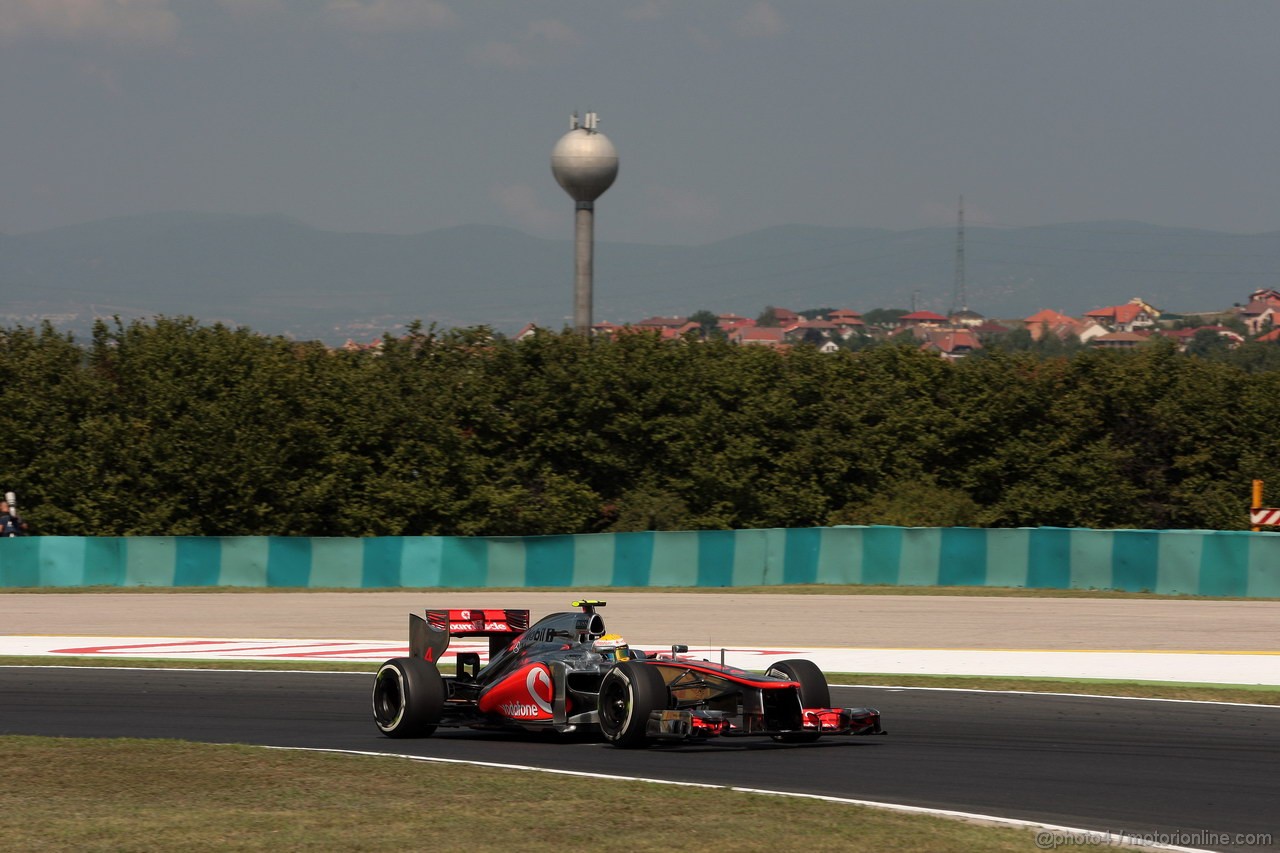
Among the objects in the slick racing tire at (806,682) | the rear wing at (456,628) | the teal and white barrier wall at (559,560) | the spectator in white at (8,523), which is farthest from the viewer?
the spectator in white at (8,523)

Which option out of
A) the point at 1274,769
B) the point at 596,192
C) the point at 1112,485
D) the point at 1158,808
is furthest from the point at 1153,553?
the point at 596,192

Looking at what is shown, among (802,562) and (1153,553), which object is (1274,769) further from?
(802,562)

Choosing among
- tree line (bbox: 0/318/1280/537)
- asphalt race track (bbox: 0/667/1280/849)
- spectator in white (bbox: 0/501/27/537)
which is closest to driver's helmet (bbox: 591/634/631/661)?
asphalt race track (bbox: 0/667/1280/849)

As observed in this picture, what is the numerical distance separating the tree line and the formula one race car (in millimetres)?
26885

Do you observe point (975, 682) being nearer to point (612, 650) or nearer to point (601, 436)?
point (612, 650)

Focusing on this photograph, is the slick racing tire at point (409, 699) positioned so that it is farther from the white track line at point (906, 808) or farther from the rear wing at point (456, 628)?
the white track line at point (906, 808)

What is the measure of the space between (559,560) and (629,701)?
841 inches

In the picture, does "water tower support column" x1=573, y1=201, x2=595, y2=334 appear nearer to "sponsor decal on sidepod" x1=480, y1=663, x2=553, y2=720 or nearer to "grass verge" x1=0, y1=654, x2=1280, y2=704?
"grass verge" x1=0, y1=654, x2=1280, y2=704

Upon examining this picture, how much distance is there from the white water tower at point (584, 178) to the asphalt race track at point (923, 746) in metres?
52.7

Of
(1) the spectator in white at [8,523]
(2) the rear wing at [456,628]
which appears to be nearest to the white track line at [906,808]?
(2) the rear wing at [456,628]

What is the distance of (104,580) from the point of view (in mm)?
34156

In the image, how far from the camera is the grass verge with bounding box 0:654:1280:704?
17219 mm

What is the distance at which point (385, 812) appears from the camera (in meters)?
9.78

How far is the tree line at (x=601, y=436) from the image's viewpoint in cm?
4025
